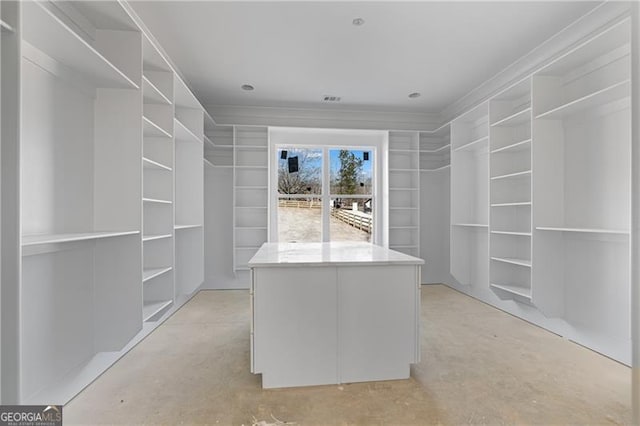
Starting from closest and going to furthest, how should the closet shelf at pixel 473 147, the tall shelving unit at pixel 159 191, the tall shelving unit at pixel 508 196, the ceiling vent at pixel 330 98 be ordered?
the tall shelving unit at pixel 159 191
the tall shelving unit at pixel 508 196
the closet shelf at pixel 473 147
the ceiling vent at pixel 330 98

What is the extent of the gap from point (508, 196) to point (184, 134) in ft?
12.1

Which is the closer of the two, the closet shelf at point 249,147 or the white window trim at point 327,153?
the closet shelf at point 249,147

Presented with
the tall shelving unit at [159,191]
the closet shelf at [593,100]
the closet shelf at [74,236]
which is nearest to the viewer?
the closet shelf at [74,236]

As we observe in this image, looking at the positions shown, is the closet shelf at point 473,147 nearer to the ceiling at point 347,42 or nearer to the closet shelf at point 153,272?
the ceiling at point 347,42

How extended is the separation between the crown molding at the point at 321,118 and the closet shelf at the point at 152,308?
9.74 ft

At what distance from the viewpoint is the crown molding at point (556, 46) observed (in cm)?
245

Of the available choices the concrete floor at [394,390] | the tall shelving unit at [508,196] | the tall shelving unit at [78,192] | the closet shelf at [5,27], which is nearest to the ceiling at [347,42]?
the tall shelving unit at [508,196]

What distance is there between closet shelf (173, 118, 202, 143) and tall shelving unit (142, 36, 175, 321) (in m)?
0.25

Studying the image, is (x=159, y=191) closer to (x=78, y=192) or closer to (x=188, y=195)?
(x=188, y=195)

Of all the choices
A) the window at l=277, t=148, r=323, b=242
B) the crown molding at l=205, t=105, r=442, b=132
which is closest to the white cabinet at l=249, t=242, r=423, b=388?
the window at l=277, t=148, r=323, b=242

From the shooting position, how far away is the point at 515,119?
3271 mm

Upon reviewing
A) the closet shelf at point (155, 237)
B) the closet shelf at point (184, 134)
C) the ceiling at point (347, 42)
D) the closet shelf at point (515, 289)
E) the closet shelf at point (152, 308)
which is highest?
the ceiling at point (347, 42)

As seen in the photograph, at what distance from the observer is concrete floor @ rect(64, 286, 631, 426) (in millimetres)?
1831

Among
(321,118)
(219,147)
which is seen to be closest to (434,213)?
(321,118)
